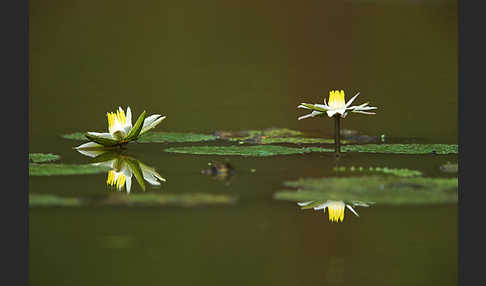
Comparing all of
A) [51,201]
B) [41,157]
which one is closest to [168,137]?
[41,157]

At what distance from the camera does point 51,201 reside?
620 centimetres

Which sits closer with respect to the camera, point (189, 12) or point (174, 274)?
point (174, 274)

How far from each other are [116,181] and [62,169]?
1.96 feet

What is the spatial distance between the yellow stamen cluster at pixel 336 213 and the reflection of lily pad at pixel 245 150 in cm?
209

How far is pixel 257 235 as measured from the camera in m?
5.53

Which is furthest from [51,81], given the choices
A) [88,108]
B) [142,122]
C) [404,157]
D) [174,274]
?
[174,274]

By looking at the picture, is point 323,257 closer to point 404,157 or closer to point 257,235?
point 257,235

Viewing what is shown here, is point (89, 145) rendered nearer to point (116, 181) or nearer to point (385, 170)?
point (116, 181)

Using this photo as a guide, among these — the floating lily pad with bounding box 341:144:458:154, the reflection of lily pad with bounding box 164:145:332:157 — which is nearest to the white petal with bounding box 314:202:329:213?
the reflection of lily pad with bounding box 164:145:332:157

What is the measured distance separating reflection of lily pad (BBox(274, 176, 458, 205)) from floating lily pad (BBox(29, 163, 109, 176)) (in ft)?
5.77

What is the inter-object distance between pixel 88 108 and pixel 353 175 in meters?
5.77

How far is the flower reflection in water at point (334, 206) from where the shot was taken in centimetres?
597

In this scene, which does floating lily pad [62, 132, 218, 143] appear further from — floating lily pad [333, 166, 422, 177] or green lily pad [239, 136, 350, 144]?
floating lily pad [333, 166, 422, 177]

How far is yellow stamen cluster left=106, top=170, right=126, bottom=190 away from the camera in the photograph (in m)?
6.84
